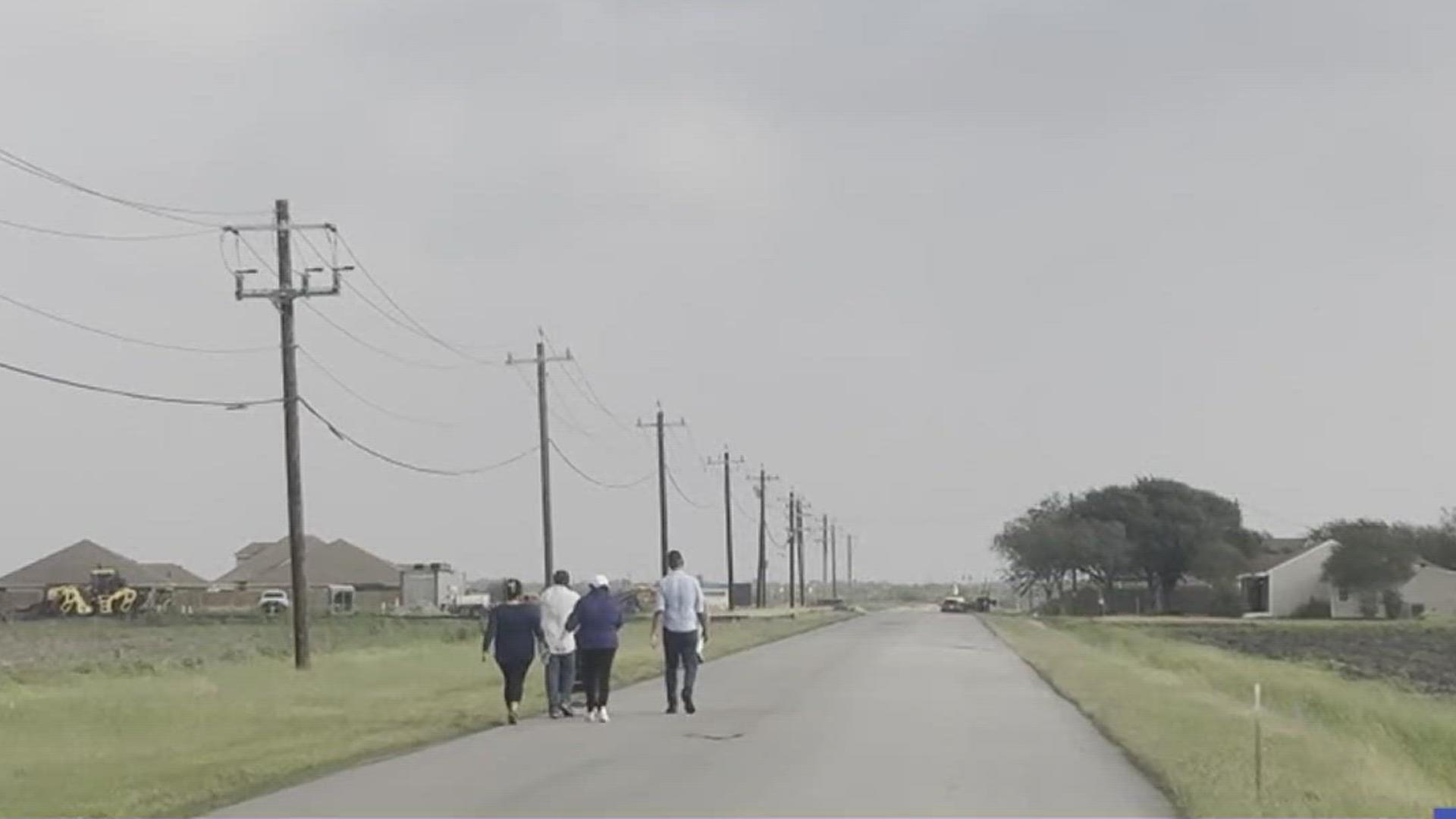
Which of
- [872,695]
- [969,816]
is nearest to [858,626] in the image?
[872,695]

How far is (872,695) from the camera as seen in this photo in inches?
1088

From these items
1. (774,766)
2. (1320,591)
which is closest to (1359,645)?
(1320,591)

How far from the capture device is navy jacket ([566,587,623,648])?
2275cm

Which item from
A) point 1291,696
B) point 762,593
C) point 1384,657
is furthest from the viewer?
point 762,593

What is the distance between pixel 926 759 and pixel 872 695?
1013 cm

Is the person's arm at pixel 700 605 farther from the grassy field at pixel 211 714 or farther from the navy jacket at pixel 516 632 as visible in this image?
the grassy field at pixel 211 714

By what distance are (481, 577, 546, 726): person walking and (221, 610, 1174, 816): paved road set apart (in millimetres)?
438

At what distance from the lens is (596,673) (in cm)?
2272

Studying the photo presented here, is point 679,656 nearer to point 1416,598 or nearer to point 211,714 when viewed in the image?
point 211,714

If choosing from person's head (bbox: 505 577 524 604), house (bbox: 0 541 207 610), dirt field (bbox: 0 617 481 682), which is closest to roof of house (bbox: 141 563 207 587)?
house (bbox: 0 541 207 610)

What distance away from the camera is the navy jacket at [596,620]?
2275 centimetres

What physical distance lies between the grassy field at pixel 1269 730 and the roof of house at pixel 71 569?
106 meters

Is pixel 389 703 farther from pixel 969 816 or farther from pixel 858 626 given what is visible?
pixel 858 626

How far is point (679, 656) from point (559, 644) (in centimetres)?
140
